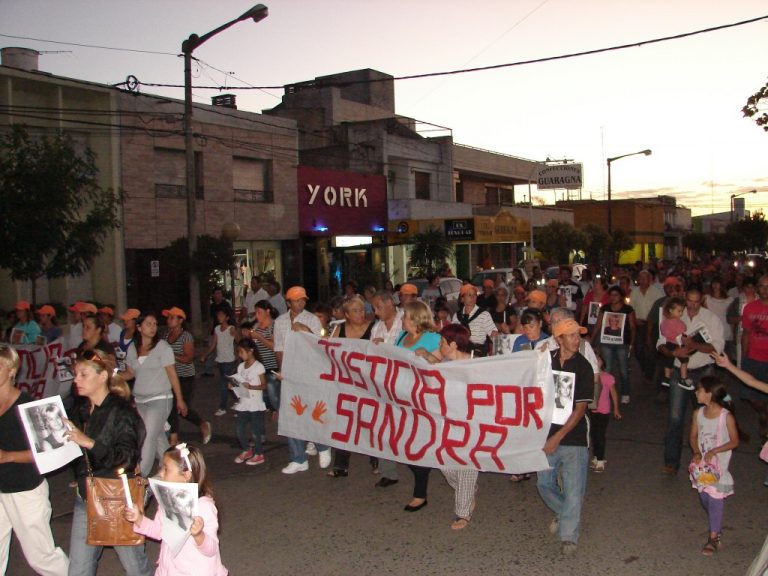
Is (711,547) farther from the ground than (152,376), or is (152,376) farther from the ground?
(152,376)

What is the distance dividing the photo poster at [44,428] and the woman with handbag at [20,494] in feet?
0.33

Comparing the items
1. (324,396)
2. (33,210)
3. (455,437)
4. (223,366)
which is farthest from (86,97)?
(455,437)

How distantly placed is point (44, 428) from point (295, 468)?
3485 millimetres

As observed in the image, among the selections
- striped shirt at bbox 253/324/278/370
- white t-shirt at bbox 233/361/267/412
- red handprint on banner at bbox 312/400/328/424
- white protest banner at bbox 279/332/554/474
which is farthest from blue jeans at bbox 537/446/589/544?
striped shirt at bbox 253/324/278/370

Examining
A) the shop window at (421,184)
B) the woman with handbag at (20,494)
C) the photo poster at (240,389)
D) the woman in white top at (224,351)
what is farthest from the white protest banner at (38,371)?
the shop window at (421,184)

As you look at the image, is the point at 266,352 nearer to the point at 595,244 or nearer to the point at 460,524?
the point at 460,524

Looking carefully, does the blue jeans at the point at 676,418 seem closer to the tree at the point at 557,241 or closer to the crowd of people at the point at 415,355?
the crowd of people at the point at 415,355

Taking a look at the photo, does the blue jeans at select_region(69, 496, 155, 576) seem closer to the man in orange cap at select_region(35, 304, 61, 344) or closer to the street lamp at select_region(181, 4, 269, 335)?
the man in orange cap at select_region(35, 304, 61, 344)

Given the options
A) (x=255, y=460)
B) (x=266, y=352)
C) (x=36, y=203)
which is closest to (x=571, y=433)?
(x=255, y=460)

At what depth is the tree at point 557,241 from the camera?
4359 cm

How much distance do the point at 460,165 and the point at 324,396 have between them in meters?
35.0

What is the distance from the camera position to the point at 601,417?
7023 mm

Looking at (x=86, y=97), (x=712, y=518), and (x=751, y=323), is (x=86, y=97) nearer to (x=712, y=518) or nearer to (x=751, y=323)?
(x=751, y=323)

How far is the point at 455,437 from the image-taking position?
6.05 metres
